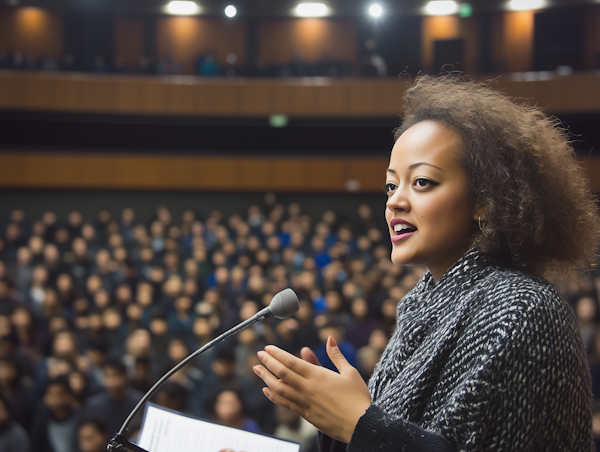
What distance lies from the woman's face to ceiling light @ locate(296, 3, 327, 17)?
7.88m

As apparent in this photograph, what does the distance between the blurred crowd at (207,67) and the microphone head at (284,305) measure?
7256 millimetres

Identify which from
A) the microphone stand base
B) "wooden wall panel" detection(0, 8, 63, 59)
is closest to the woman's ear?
the microphone stand base

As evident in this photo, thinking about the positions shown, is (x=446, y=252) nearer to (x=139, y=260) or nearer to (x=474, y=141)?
(x=474, y=141)

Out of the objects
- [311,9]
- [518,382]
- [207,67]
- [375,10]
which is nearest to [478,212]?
[518,382]

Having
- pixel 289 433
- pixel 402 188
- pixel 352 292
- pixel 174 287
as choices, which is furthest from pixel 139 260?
pixel 402 188

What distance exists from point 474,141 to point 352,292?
3.14m

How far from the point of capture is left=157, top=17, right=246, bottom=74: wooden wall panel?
8.31 m

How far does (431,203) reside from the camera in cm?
74

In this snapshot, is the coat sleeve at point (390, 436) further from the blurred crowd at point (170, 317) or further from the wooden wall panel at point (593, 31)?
the wooden wall panel at point (593, 31)

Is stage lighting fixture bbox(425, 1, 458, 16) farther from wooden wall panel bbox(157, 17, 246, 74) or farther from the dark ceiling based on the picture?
wooden wall panel bbox(157, 17, 246, 74)

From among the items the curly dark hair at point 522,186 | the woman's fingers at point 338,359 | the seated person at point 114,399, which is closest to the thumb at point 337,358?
the woman's fingers at point 338,359

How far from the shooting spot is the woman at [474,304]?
23.8 inches

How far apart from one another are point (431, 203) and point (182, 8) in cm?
821

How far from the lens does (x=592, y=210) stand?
822mm
